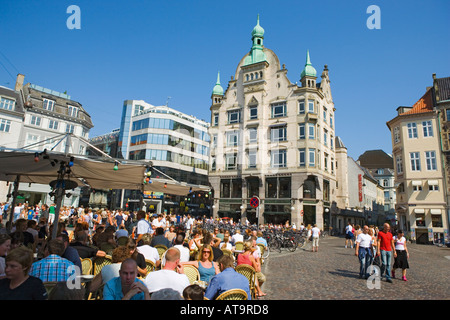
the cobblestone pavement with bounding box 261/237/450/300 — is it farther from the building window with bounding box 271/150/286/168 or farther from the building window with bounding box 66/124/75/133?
the building window with bounding box 66/124/75/133

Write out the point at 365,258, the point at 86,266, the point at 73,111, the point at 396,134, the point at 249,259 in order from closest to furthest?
the point at 86,266 → the point at 249,259 → the point at 365,258 → the point at 396,134 → the point at 73,111

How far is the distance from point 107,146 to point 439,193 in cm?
6044

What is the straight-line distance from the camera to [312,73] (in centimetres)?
3759

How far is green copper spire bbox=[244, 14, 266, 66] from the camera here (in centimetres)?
4036

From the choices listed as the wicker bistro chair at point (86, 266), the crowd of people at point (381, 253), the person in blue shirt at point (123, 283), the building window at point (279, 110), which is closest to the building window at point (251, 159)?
the building window at point (279, 110)

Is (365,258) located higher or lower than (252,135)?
lower

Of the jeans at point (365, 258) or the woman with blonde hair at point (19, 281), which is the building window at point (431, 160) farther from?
the woman with blonde hair at point (19, 281)

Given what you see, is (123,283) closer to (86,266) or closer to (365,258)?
(86,266)

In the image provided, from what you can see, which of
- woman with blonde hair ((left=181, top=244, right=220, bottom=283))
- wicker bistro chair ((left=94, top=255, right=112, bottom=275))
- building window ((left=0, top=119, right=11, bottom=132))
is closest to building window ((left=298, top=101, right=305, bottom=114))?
woman with blonde hair ((left=181, top=244, right=220, bottom=283))

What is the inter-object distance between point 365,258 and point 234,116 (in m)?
32.9

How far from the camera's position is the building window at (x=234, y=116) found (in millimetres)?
40862

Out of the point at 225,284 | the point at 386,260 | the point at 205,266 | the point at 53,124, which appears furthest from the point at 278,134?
the point at 225,284

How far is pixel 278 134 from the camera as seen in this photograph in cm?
3772

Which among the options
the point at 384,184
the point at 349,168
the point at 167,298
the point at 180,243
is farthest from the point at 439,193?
the point at 384,184
